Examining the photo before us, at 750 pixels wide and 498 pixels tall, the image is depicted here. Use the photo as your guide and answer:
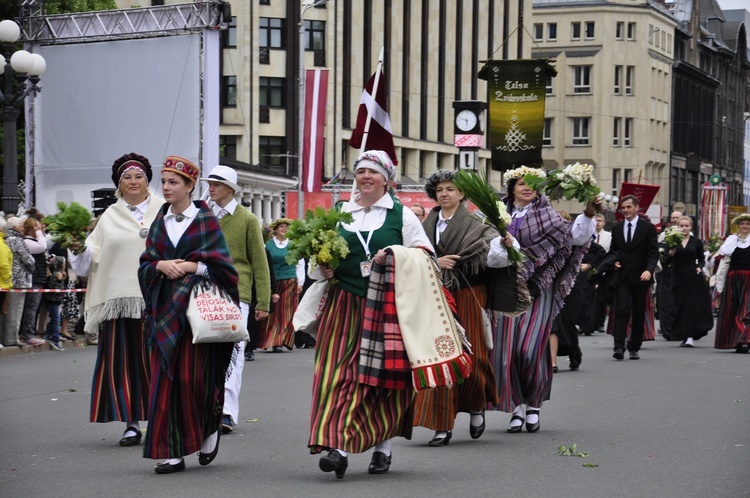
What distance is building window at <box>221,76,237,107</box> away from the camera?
68438mm

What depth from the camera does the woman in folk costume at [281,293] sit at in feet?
69.6

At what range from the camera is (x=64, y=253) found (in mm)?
20953

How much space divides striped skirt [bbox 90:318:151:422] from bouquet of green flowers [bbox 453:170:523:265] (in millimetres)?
2406

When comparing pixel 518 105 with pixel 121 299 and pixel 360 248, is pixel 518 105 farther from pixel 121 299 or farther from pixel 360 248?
pixel 360 248

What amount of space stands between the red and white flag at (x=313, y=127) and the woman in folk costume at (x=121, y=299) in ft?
66.3

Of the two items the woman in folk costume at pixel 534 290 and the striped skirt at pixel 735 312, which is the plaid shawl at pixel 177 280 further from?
the striped skirt at pixel 735 312

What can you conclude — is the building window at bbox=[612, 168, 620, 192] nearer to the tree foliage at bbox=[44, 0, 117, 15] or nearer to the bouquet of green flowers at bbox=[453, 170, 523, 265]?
the tree foliage at bbox=[44, 0, 117, 15]

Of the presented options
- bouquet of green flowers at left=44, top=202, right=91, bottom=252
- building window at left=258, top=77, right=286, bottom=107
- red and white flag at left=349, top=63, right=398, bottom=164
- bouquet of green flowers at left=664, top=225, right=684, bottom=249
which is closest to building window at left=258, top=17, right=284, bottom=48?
building window at left=258, top=77, right=286, bottom=107

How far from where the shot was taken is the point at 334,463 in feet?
26.8

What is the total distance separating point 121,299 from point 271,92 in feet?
199

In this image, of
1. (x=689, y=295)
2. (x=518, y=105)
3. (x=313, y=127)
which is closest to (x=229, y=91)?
(x=313, y=127)

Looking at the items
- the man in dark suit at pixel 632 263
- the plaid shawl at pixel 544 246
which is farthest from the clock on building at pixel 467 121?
the plaid shawl at pixel 544 246

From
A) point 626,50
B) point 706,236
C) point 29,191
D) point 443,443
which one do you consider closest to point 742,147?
point 626,50

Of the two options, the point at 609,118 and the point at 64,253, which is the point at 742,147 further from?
the point at 64,253
